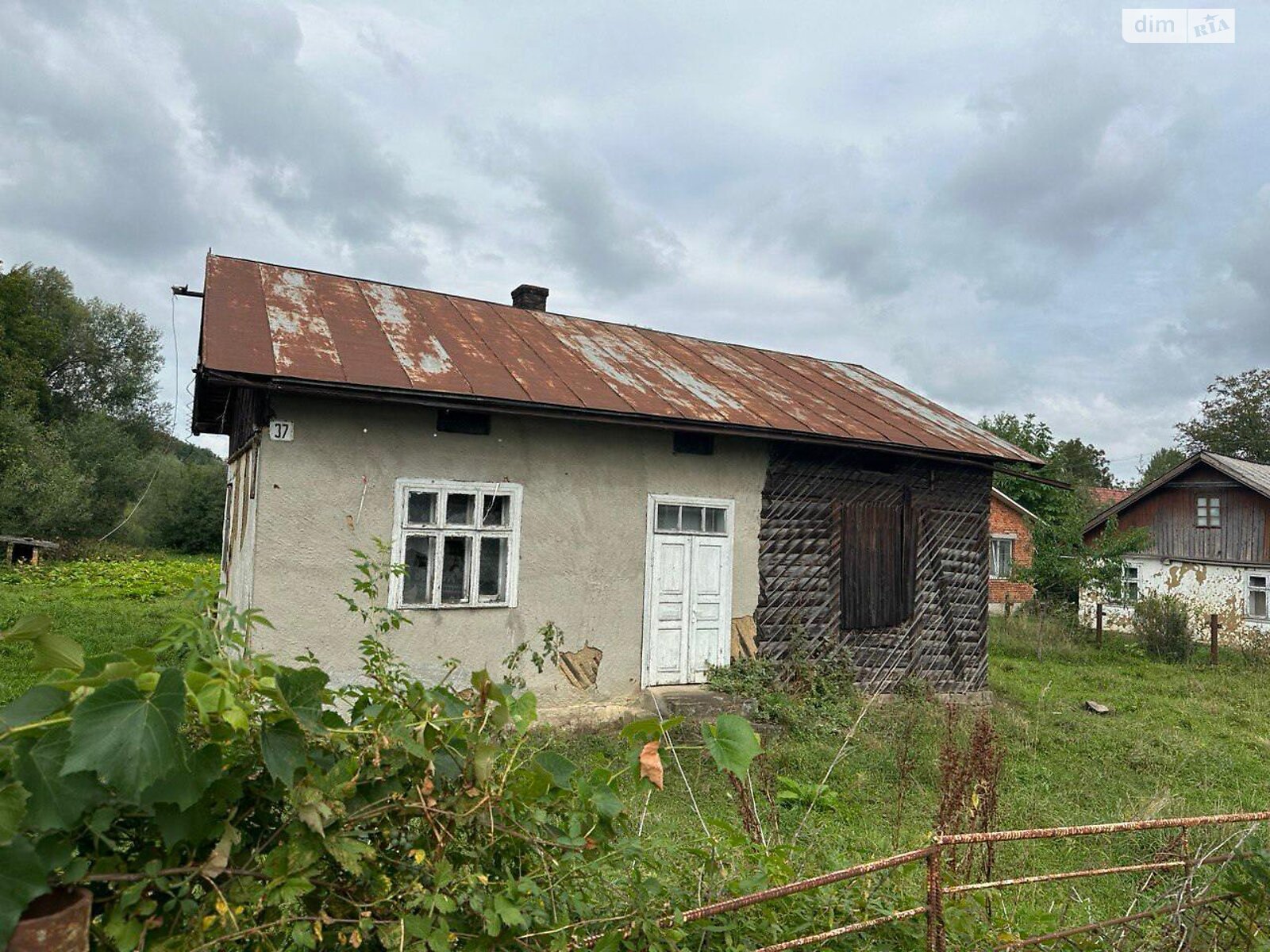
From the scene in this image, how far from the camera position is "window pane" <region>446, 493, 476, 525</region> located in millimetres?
7719

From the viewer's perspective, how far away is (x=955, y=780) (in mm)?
4250

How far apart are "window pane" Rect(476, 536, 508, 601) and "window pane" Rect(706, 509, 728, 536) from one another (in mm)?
2347

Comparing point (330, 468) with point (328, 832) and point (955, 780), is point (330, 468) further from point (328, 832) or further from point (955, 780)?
point (328, 832)

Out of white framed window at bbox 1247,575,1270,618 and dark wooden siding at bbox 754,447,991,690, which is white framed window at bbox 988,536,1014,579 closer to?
white framed window at bbox 1247,575,1270,618

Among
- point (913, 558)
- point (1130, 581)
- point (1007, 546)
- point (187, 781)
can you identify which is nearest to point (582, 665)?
point (913, 558)

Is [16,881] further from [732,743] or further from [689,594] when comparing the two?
[689,594]

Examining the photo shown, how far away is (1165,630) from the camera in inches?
654

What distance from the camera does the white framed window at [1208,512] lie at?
21000 millimetres

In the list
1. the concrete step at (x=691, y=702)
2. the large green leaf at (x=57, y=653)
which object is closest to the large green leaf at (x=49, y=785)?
the large green leaf at (x=57, y=653)

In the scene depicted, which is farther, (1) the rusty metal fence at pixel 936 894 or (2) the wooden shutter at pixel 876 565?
(2) the wooden shutter at pixel 876 565

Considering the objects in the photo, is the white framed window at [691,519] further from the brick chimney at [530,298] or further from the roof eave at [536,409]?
the brick chimney at [530,298]

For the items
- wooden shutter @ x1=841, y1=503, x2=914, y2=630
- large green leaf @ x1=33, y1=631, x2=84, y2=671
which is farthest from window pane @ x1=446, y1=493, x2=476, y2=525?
large green leaf @ x1=33, y1=631, x2=84, y2=671

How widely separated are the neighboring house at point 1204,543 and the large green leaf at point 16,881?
21.4 metres

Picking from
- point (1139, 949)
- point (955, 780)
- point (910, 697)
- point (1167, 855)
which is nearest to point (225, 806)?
point (1139, 949)
